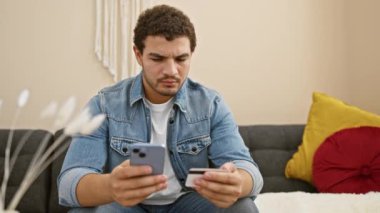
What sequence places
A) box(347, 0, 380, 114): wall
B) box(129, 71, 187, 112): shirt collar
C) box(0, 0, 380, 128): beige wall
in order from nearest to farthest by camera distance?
box(129, 71, 187, 112): shirt collar → box(0, 0, 380, 128): beige wall → box(347, 0, 380, 114): wall

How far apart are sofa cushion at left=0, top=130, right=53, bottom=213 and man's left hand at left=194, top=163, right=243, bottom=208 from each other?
38.0 inches

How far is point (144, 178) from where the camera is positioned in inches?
32.4

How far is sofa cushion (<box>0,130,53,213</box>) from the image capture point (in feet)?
5.42

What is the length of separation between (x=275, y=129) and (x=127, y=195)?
1241 millimetres

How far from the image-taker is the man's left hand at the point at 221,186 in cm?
90

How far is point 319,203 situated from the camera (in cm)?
154

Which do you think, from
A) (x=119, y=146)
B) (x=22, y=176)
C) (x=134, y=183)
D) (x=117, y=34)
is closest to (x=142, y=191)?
(x=134, y=183)

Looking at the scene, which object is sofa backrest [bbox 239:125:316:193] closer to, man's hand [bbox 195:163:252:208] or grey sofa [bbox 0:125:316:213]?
grey sofa [bbox 0:125:316:213]

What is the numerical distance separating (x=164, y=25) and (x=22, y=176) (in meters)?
0.94

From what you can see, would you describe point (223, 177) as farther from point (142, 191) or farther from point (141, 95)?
point (141, 95)

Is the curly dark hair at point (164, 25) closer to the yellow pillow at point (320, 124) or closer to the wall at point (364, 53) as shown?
the yellow pillow at point (320, 124)

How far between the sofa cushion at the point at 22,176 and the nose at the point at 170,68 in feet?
2.32

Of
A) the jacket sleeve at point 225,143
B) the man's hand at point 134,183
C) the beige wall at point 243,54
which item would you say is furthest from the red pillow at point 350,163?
the man's hand at point 134,183

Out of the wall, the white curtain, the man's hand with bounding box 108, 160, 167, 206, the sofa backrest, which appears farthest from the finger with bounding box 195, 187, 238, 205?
the wall
